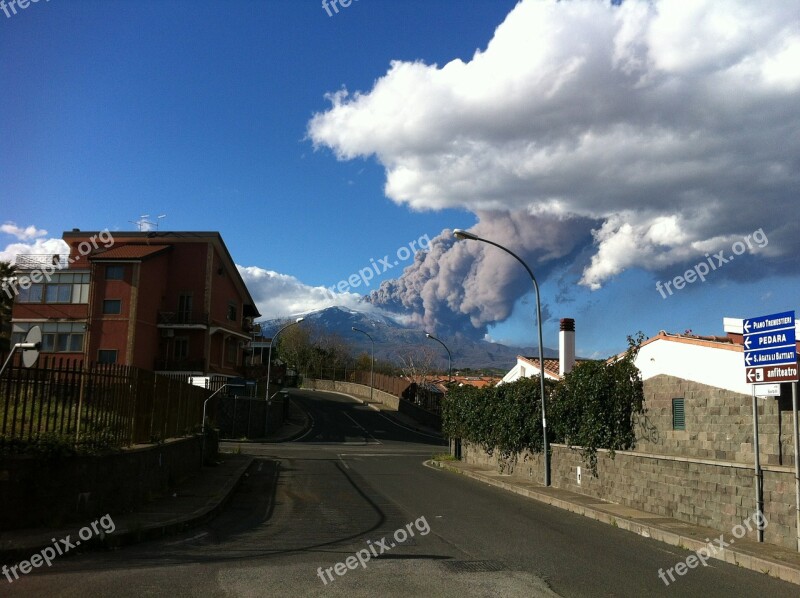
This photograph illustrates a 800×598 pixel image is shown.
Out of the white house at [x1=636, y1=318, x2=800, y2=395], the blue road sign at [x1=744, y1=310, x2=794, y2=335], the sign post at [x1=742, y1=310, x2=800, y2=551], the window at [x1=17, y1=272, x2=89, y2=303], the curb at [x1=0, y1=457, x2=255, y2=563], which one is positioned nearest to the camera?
the curb at [x1=0, y1=457, x2=255, y2=563]

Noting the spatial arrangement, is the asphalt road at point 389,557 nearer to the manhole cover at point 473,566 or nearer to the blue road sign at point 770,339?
the manhole cover at point 473,566

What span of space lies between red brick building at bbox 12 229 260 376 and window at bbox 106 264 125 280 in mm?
69

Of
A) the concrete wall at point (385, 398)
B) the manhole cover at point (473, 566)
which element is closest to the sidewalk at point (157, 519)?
the manhole cover at point (473, 566)

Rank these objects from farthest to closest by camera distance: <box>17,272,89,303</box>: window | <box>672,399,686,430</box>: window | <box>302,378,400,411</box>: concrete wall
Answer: <box>302,378,400,411</box>: concrete wall
<box>17,272,89,303</box>: window
<box>672,399,686,430</box>: window

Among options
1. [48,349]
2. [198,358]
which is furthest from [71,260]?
[198,358]

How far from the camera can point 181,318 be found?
5066 centimetres

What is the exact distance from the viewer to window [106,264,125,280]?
153 ft

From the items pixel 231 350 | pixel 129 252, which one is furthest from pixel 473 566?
pixel 231 350

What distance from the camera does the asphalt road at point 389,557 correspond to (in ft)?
23.1

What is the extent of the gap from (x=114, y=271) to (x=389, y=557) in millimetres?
43211

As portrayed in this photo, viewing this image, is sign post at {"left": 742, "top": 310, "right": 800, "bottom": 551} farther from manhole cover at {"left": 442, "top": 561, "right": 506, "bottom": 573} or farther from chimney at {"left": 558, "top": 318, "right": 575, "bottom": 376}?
chimney at {"left": 558, "top": 318, "right": 575, "bottom": 376}

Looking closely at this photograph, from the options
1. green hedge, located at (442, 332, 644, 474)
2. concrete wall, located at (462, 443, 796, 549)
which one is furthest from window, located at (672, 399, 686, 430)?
concrete wall, located at (462, 443, 796, 549)

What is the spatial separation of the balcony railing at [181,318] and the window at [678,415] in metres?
40.9

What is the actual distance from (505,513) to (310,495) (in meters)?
4.61
